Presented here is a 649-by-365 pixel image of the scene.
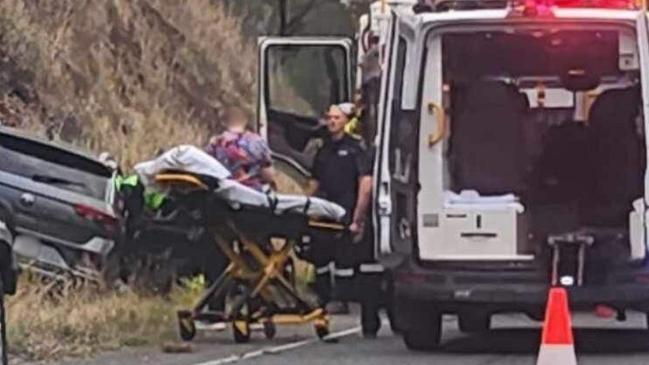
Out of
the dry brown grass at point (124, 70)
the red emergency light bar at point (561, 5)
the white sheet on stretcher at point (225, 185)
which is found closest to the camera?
the red emergency light bar at point (561, 5)

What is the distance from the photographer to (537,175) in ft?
53.8

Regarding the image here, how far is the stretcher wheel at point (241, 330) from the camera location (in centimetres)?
1588

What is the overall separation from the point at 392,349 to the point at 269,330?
37.0 inches

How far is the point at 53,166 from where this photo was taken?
17.5 metres

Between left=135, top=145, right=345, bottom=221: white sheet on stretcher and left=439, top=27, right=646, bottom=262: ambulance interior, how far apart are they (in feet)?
3.13

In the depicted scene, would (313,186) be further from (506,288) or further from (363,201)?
(506,288)

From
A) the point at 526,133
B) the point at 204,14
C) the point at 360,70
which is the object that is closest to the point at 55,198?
Answer: the point at 526,133

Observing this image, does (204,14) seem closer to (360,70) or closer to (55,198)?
(360,70)

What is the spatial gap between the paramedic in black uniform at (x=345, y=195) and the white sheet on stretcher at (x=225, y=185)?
645 mm

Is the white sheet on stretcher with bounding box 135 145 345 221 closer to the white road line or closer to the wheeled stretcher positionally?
the wheeled stretcher

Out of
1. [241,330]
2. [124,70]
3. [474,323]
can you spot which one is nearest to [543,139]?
[474,323]

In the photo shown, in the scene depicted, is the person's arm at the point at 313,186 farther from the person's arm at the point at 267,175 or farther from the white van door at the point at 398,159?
Answer: the white van door at the point at 398,159

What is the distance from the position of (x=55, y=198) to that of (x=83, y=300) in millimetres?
803

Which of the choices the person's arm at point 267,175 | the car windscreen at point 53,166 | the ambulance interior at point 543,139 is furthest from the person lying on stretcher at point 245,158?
the ambulance interior at point 543,139
